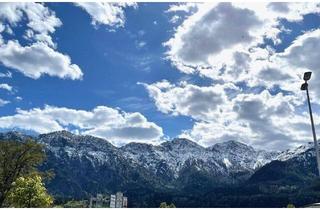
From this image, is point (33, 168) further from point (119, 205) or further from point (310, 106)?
point (310, 106)

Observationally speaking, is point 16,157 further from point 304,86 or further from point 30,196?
point 304,86

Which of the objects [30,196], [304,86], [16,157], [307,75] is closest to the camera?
[307,75]

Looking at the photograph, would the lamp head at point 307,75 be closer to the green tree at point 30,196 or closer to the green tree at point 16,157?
the green tree at point 30,196

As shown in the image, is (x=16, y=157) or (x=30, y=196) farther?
(x=16, y=157)

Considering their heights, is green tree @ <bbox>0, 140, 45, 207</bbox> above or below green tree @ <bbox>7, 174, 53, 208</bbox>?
above

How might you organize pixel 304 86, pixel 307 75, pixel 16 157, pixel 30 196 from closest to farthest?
pixel 307 75
pixel 304 86
pixel 30 196
pixel 16 157

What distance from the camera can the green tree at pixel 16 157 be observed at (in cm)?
9594

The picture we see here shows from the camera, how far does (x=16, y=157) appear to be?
9675 centimetres

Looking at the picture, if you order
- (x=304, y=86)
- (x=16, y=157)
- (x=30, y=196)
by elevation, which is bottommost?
(x=30, y=196)

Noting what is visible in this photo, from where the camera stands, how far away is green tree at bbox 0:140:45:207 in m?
95.9

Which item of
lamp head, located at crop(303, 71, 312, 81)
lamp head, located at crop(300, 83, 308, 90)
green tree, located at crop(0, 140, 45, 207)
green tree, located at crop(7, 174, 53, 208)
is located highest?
green tree, located at crop(0, 140, 45, 207)

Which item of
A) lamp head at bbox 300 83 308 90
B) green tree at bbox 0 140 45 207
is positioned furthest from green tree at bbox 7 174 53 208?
lamp head at bbox 300 83 308 90

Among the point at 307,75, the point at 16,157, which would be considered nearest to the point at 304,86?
the point at 307,75

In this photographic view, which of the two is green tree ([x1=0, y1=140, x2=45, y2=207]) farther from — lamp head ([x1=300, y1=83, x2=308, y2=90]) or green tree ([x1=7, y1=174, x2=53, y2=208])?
lamp head ([x1=300, y1=83, x2=308, y2=90])
